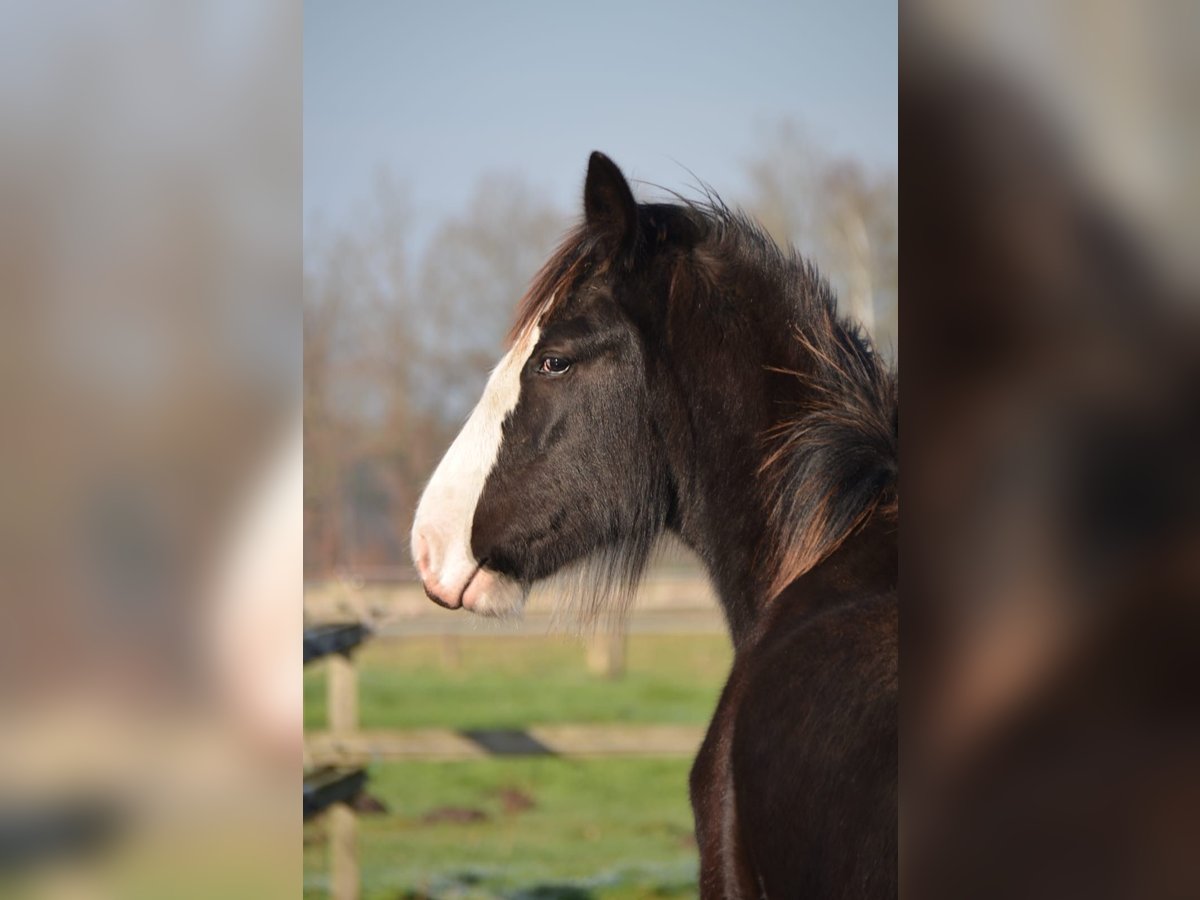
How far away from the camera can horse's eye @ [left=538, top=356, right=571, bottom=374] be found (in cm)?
171

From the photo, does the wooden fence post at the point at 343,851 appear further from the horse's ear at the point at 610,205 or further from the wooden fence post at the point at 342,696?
the horse's ear at the point at 610,205

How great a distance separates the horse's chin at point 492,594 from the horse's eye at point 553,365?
0.36 metres

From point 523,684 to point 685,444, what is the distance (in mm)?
8880

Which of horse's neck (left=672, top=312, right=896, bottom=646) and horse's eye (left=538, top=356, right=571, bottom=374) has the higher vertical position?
horse's eye (left=538, top=356, right=571, bottom=374)

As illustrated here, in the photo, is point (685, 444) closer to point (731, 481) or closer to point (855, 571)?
point (731, 481)

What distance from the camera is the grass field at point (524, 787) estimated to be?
204 inches

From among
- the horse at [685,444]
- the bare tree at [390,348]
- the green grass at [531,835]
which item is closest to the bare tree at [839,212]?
the bare tree at [390,348]

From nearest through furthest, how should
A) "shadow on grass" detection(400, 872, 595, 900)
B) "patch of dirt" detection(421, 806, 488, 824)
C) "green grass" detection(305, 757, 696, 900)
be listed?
1. "shadow on grass" detection(400, 872, 595, 900)
2. "green grass" detection(305, 757, 696, 900)
3. "patch of dirt" detection(421, 806, 488, 824)
